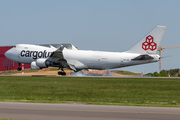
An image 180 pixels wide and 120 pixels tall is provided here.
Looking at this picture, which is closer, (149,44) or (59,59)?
(149,44)

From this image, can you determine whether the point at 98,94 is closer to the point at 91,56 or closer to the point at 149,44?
the point at 91,56

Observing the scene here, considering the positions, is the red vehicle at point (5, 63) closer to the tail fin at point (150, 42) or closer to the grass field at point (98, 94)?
the tail fin at point (150, 42)

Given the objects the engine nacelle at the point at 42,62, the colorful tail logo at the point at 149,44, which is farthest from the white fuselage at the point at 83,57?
the engine nacelle at the point at 42,62

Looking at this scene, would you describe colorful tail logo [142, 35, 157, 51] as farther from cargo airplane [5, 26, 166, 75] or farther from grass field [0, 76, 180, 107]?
grass field [0, 76, 180, 107]

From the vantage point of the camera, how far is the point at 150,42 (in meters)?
53.9

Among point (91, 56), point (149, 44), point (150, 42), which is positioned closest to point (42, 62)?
point (91, 56)

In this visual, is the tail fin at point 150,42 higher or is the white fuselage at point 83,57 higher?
the tail fin at point 150,42

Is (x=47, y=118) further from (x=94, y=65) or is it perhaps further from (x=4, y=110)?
(x=94, y=65)

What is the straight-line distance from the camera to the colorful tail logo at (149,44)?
2112 inches

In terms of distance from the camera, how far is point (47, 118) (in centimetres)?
1418

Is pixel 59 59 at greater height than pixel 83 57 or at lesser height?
lesser

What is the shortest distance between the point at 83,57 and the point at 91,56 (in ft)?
5.15

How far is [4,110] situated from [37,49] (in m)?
41.7

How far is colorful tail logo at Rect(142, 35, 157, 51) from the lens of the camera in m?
53.7
